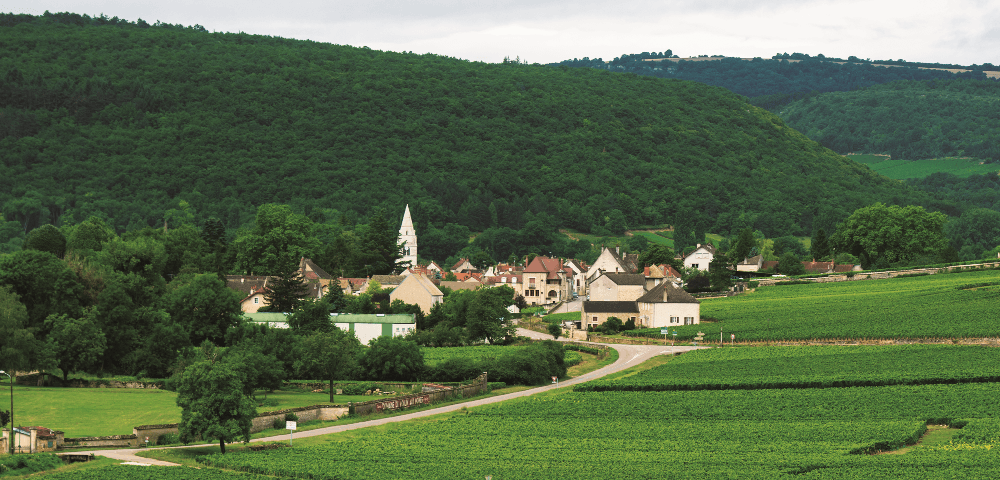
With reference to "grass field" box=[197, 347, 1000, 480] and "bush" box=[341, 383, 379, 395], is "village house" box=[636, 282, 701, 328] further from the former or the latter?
"bush" box=[341, 383, 379, 395]

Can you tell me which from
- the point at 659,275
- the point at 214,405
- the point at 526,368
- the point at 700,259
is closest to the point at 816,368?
the point at 526,368

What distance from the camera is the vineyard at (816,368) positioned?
56375mm

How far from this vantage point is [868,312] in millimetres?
81750

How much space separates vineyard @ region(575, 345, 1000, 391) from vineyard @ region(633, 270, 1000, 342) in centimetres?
465

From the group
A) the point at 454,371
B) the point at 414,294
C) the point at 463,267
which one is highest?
the point at 463,267

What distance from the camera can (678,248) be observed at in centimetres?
17412

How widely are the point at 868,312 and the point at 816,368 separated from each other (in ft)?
74.3

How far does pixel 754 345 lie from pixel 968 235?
110 m

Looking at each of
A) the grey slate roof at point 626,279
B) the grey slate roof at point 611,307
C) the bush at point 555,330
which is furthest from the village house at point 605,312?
the grey slate roof at point 626,279

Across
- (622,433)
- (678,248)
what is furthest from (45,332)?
(678,248)

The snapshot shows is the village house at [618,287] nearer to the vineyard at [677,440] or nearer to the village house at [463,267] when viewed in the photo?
the vineyard at [677,440]

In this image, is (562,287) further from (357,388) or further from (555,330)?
(357,388)

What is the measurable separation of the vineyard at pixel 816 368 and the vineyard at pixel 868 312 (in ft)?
15.3

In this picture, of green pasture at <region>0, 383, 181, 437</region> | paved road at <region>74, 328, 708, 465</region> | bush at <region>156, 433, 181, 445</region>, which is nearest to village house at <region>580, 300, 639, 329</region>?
paved road at <region>74, 328, 708, 465</region>
